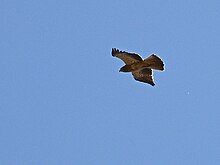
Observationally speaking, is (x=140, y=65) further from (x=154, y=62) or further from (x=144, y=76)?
(x=144, y=76)

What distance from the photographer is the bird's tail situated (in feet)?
60.2

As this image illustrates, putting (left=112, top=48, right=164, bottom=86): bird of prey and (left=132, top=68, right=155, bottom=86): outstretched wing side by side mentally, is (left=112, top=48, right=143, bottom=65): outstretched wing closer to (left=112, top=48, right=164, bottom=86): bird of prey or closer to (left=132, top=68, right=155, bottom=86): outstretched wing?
(left=112, top=48, right=164, bottom=86): bird of prey

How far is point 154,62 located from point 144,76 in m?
2.02

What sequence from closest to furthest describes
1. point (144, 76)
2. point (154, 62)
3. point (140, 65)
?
point (154, 62) < point (140, 65) < point (144, 76)

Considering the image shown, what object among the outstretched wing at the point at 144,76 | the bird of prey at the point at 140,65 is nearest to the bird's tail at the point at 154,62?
the bird of prey at the point at 140,65

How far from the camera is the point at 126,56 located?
19.5 m

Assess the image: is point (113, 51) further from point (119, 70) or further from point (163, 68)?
point (163, 68)

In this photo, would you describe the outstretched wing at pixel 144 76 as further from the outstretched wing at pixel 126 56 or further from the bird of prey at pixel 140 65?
the outstretched wing at pixel 126 56

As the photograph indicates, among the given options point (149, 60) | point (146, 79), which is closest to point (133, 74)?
point (146, 79)

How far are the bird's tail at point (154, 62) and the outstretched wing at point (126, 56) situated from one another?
481mm

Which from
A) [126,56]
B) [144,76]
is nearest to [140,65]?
[126,56]

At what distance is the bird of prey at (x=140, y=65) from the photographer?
18.5 m

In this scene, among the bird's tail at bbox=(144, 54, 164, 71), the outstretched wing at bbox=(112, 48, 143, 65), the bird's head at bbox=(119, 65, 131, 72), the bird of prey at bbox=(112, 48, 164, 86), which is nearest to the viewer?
the bird's tail at bbox=(144, 54, 164, 71)

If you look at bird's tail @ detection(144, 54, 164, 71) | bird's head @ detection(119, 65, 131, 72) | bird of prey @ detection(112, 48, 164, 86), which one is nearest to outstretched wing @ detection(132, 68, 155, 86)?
bird of prey @ detection(112, 48, 164, 86)
